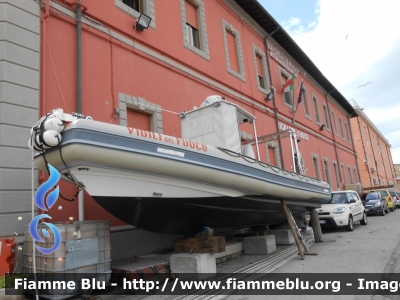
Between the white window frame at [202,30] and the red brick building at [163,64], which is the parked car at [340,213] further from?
the white window frame at [202,30]

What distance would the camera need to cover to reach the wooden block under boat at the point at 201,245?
499 centimetres

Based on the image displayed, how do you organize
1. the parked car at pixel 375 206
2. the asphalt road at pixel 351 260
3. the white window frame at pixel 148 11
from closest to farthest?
the asphalt road at pixel 351 260 < the white window frame at pixel 148 11 < the parked car at pixel 375 206

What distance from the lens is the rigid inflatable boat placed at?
12.2 feet

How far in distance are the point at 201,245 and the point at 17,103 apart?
11.7ft

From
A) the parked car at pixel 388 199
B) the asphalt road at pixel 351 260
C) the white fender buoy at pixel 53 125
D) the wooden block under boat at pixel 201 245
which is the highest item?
the white fender buoy at pixel 53 125

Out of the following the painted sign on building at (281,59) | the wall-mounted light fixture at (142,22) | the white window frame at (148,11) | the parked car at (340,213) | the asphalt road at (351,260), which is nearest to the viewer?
the asphalt road at (351,260)

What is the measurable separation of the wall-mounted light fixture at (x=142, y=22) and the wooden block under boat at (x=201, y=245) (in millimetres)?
4907

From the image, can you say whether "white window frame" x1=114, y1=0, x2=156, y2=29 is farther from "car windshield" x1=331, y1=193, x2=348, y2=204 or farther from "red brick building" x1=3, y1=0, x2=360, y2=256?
"car windshield" x1=331, y1=193, x2=348, y2=204

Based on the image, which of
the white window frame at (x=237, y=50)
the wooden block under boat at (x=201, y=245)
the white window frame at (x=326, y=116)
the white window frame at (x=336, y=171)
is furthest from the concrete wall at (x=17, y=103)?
the white window frame at (x=326, y=116)

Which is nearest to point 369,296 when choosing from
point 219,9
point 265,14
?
point 219,9

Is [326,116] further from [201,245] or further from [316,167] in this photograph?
[201,245]

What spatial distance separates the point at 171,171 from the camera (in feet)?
14.0

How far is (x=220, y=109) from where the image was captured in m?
6.14

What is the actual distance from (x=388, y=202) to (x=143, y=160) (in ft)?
60.3
